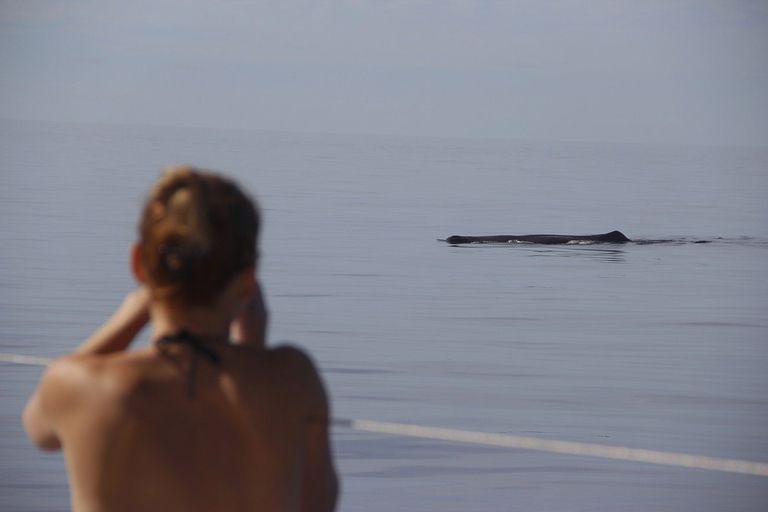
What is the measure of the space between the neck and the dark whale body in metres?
24.9

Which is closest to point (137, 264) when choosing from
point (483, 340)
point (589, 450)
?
point (589, 450)

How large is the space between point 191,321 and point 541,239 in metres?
Result: 25.8

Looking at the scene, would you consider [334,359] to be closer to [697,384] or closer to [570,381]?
[570,381]

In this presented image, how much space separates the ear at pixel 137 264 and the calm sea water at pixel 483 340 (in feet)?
14.6

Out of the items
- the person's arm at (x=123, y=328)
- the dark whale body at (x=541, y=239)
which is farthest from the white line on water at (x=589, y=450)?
the dark whale body at (x=541, y=239)

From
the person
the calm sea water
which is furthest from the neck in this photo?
the calm sea water

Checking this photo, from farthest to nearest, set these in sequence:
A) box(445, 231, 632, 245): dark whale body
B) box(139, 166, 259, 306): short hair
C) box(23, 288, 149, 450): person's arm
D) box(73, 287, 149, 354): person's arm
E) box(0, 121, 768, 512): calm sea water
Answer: box(445, 231, 632, 245): dark whale body
box(0, 121, 768, 512): calm sea water
box(73, 287, 149, 354): person's arm
box(23, 288, 149, 450): person's arm
box(139, 166, 259, 306): short hair

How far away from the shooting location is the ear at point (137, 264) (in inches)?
99.5

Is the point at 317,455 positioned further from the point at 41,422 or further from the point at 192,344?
the point at 41,422

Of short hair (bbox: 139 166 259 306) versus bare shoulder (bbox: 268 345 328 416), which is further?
bare shoulder (bbox: 268 345 328 416)

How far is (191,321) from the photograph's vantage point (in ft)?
8.41

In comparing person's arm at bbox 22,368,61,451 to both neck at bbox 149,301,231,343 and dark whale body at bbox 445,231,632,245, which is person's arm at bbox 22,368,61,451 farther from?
dark whale body at bbox 445,231,632,245

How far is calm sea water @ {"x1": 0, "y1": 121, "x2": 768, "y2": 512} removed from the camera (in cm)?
759

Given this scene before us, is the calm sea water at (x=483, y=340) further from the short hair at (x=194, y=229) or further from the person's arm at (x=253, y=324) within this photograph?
the short hair at (x=194, y=229)
